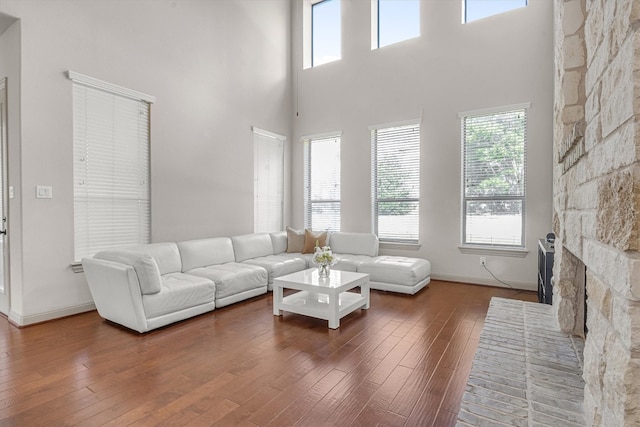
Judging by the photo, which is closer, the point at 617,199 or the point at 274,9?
the point at 617,199

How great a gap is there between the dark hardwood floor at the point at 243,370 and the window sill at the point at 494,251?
1.59 metres

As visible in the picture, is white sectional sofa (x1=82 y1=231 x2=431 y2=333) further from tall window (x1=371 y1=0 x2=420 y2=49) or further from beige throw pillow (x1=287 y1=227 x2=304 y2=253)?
tall window (x1=371 y1=0 x2=420 y2=49)

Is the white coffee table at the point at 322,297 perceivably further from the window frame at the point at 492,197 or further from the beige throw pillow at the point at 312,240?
the window frame at the point at 492,197

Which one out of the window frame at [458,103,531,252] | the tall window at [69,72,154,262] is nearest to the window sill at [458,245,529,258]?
the window frame at [458,103,531,252]

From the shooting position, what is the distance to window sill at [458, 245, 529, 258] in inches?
184

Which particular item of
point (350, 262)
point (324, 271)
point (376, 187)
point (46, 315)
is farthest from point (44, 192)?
point (376, 187)

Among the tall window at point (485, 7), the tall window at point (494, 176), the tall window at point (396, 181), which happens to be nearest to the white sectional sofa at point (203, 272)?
the tall window at point (396, 181)

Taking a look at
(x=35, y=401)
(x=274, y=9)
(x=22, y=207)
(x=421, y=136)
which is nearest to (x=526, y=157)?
(x=421, y=136)

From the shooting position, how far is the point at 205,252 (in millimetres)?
4445

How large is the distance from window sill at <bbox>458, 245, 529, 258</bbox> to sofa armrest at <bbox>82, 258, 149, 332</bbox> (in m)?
4.30

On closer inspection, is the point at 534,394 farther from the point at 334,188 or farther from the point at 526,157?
the point at 334,188

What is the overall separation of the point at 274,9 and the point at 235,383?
6.37 metres

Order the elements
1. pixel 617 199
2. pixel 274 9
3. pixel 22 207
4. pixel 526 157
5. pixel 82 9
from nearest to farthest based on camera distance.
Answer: pixel 617 199 → pixel 22 207 → pixel 82 9 → pixel 526 157 → pixel 274 9

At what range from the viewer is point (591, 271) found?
152 centimetres
